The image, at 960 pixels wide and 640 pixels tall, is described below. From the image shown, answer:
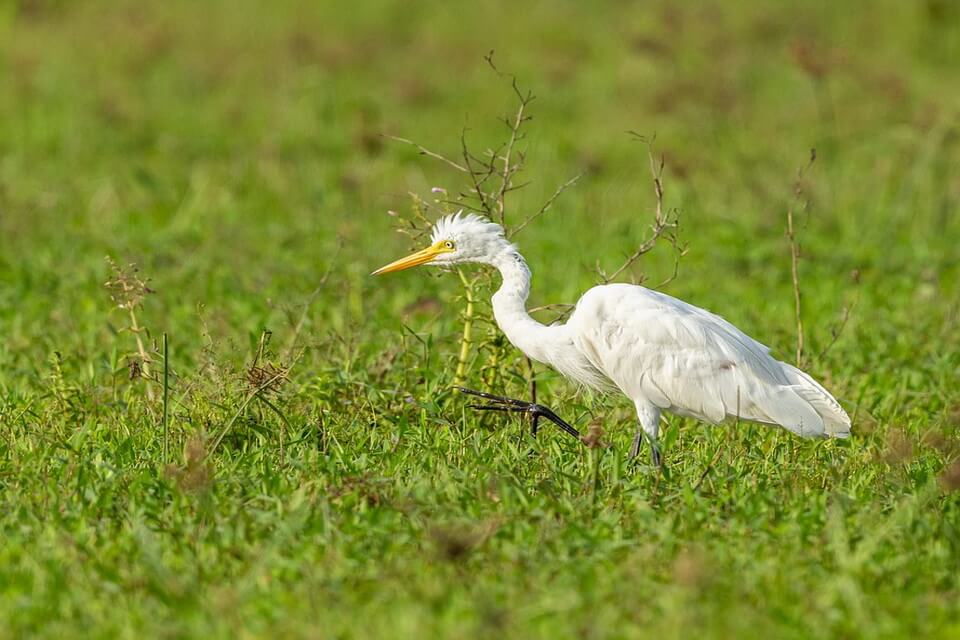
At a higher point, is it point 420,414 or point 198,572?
point 198,572

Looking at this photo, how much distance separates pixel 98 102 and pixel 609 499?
27.2 ft

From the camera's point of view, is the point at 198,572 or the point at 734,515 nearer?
the point at 198,572

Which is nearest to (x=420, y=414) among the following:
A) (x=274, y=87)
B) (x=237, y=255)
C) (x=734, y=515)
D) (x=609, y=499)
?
(x=609, y=499)

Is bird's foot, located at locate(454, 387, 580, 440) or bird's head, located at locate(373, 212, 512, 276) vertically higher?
bird's head, located at locate(373, 212, 512, 276)

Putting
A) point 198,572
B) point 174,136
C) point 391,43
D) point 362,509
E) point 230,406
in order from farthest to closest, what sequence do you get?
point 391,43
point 174,136
point 230,406
point 362,509
point 198,572

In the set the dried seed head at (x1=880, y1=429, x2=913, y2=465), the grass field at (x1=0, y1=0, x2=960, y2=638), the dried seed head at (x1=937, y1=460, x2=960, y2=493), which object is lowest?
the grass field at (x1=0, y1=0, x2=960, y2=638)

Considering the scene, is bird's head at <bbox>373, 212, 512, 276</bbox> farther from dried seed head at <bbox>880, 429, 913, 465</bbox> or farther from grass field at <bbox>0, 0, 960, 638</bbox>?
dried seed head at <bbox>880, 429, 913, 465</bbox>

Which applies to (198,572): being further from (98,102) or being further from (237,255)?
(98,102)

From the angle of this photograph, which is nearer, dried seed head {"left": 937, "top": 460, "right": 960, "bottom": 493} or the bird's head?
dried seed head {"left": 937, "top": 460, "right": 960, "bottom": 493}

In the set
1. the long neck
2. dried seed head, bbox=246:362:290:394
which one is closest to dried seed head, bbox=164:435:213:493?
dried seed head, bbox=246:362:290:394

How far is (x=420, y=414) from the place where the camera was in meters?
5.60

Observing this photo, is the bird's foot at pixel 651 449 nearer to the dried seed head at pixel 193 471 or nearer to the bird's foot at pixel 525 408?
the bird's foot at pixel 525 408

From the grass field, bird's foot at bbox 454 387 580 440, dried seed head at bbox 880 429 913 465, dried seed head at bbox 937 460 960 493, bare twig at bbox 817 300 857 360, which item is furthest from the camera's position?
bare twig at bbox 817 300 857 360

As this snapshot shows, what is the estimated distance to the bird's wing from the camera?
17.0 ft
